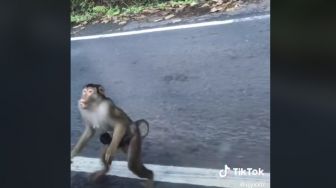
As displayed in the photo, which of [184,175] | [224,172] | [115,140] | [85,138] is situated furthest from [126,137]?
[224,172]

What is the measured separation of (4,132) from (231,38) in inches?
56.5

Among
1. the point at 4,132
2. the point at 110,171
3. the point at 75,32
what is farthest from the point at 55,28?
the point at 110,171

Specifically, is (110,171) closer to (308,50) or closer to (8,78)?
(8,78)

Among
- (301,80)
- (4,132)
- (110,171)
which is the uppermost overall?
(301,80)

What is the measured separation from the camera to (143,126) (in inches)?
139

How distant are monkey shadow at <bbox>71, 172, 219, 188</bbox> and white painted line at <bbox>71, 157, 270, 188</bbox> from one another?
2 centimetres

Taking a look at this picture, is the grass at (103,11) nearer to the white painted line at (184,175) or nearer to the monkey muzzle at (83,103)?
the monkey muzzle at (83,103)

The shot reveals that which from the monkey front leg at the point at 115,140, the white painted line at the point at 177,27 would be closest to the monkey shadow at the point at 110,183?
the monkey front leg at the point at 115,140

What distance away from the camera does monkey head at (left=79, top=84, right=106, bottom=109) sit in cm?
355

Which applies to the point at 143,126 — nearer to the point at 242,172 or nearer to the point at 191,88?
the point at 191,88

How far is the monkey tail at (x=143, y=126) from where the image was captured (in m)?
3.52

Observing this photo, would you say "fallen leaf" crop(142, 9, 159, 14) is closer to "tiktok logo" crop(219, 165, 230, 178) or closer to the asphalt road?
the asphalt road

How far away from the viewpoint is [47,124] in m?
3.53

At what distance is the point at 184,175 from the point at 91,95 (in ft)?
2.43
